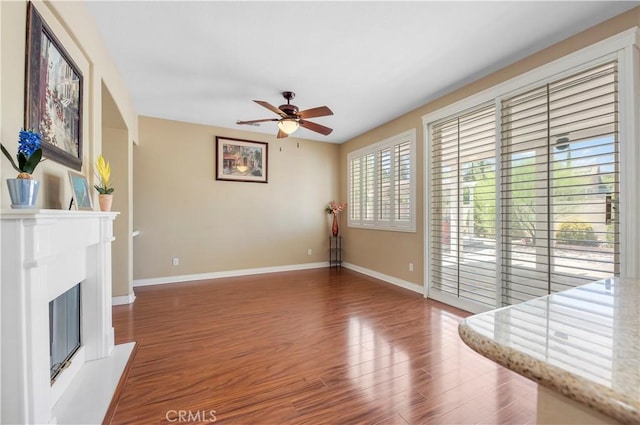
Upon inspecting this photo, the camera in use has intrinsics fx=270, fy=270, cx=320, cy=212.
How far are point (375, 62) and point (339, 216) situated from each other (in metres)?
3.58

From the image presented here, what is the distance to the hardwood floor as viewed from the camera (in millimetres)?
1584

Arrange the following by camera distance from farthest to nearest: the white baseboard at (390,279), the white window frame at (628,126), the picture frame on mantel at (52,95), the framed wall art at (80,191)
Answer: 1. the white baseboard at (390,279)
2. the white window frame at (628,126)
3. the framed wall art at (80,191)
4. the picture frame on mantel at (52,95)

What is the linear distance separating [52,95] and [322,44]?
1954 millimetres

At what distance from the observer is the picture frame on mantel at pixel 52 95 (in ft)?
4.32

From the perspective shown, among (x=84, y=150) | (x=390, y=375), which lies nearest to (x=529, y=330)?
(x=390, y=375)

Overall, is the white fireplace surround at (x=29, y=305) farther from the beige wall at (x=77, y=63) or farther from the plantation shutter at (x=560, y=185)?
the plantation shutter at (x=560, y=185)

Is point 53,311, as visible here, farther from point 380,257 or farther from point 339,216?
point 339,216

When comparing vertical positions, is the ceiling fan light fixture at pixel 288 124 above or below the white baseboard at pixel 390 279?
above

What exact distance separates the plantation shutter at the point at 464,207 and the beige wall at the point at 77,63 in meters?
3.64

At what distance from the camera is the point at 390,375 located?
193 cm

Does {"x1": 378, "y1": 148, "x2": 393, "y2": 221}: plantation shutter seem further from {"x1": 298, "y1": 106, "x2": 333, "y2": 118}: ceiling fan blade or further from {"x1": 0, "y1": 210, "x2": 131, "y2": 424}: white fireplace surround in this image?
{"x1": 0, "y1": 210, "x2": 131, "y2": 424}: white fireplace surround

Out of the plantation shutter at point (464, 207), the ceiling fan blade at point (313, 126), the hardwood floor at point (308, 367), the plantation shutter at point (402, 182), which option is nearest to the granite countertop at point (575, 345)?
the hardwood floor at point (308, 367)

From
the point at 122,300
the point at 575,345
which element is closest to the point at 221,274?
the point at 122,300

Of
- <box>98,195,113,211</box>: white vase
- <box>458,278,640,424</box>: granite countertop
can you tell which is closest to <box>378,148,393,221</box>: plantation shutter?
<box>98,195,113,211</box>: white vase
